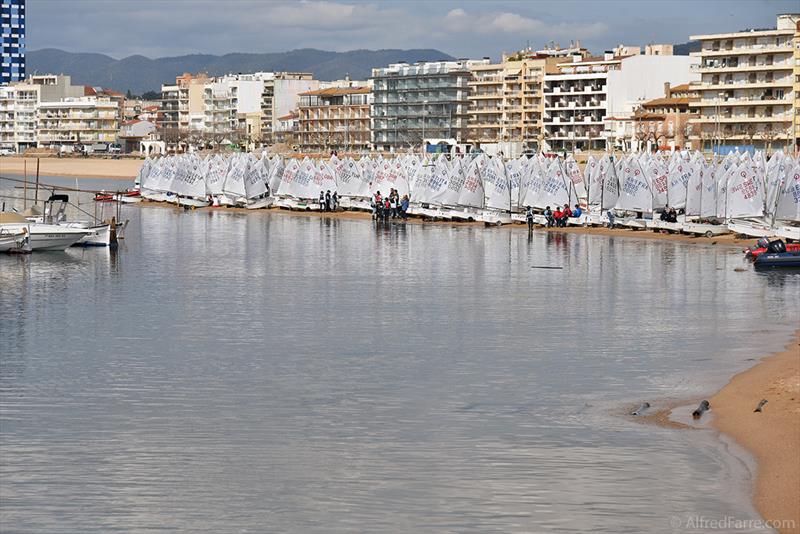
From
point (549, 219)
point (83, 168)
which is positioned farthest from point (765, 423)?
point (83, 168)

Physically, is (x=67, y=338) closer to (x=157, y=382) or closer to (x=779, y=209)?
(x=157, y=382)

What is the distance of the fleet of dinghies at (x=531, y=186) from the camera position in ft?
195

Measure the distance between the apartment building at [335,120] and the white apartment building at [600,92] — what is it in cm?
3679

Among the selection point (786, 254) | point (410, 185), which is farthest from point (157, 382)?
point (410, 185)

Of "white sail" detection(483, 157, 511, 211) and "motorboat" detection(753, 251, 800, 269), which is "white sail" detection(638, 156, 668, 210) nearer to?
"white sail" detection(483, 157, 511, 211)

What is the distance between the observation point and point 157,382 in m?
24.8

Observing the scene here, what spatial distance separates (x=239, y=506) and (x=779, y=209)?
4500 centimetres

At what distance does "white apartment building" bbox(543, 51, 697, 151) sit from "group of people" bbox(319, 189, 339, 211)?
6687cm

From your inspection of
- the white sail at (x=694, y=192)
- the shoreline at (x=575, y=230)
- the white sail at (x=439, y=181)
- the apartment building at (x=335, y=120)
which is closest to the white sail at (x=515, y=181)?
the shoreline at (x=575, y=230)

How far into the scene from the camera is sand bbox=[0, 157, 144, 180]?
536 feet

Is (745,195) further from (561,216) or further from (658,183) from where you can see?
(561,216)

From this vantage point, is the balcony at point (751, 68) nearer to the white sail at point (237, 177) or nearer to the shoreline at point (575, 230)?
the white sail at point (237, 177)

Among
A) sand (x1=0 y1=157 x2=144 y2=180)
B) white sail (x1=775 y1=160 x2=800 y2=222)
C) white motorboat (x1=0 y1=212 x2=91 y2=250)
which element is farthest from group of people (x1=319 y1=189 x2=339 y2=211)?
sand (x1=0 y1=157 x2=144 y2=180)

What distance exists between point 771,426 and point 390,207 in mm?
54150
